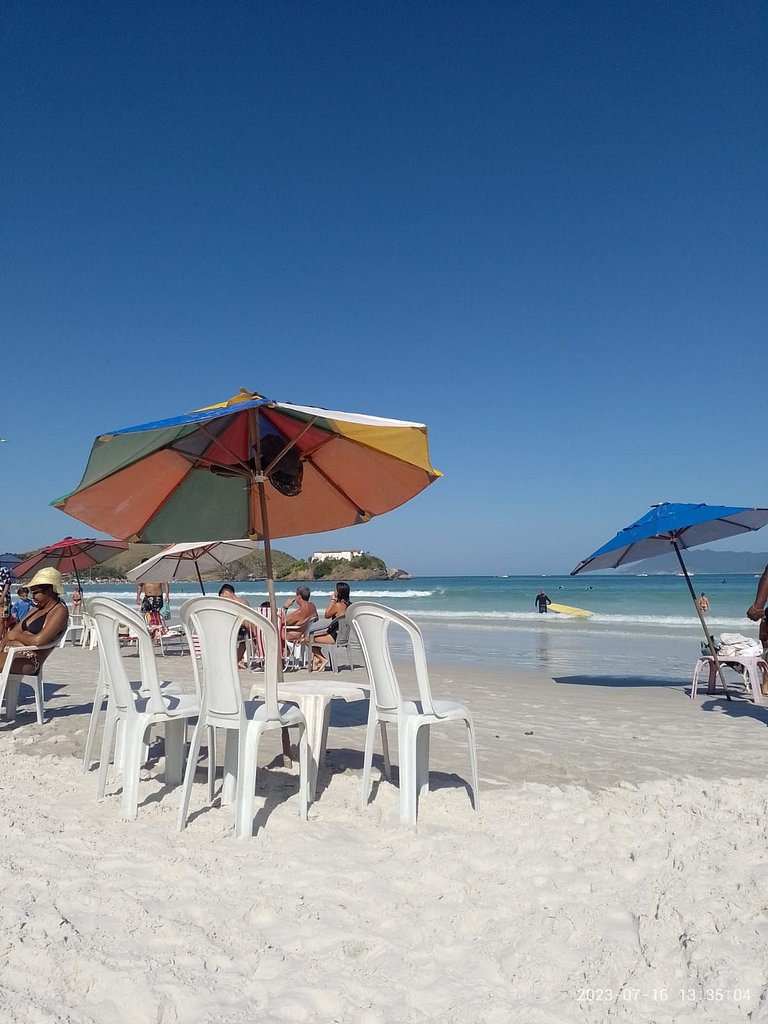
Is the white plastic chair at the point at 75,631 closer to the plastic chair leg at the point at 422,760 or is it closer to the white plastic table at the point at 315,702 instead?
the white plastic table at the point at 315,702

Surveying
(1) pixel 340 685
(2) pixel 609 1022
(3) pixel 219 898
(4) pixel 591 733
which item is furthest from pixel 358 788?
(4) pixel 591 733

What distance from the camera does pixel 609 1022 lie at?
1846 mm

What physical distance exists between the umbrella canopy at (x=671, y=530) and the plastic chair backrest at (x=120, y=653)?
5906mm

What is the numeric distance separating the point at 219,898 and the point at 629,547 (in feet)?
23.4

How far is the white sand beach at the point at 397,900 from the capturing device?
75.9 inches

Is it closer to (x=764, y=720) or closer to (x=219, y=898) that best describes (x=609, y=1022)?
(x=219, y=898)

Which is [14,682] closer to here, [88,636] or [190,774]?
[190,774]

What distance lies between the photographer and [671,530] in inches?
303

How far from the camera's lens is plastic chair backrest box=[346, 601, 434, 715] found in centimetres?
354

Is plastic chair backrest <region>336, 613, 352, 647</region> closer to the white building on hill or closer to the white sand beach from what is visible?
the white sand beach

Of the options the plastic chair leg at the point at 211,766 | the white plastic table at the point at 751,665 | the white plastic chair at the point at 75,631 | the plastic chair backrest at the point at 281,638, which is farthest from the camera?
the white plastic chair at the point at 75,631

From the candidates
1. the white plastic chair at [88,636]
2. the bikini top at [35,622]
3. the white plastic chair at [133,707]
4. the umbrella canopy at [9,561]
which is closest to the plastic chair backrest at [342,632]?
the bikini top at [35,622]

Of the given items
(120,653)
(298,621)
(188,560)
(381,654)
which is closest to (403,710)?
(381,654)

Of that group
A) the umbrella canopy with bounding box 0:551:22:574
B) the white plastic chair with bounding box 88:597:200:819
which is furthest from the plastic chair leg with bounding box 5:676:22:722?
the umbrella canopy with bounding box 0:551:22:574
